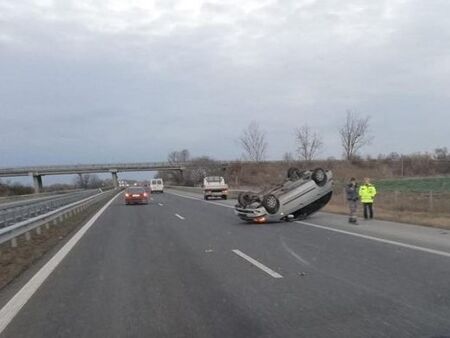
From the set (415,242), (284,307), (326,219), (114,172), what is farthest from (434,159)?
(284,307)

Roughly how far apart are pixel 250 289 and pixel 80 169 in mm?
123696

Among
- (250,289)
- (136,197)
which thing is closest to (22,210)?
(250,289)

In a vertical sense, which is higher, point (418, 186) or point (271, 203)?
point (271, 203)

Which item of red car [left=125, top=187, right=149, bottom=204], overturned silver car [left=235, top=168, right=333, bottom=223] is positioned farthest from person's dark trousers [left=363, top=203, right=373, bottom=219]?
red car [left=125, top=187, right=149, bottom=204]

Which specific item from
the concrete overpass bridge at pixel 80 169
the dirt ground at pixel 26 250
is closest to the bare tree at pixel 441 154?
the concrete overpass bridge at pixel 80 169

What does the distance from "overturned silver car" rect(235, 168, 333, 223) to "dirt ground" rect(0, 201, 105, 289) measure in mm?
6473

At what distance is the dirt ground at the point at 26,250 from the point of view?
11.4 meters

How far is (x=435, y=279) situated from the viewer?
9234mm

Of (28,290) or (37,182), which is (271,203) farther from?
(37,182)

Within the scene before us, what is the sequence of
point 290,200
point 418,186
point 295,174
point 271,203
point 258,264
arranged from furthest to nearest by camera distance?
1. point 418,186
2. point 295,174
3. point 290,200
4. point 271,203
5. point 258,264

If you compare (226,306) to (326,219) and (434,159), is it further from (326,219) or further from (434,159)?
(434,159)

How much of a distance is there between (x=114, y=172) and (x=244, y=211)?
11424cm

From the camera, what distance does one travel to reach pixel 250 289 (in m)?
8.78

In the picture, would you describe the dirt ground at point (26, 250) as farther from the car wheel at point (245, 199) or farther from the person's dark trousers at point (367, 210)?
the person's dark trousers at point (367, 210)
